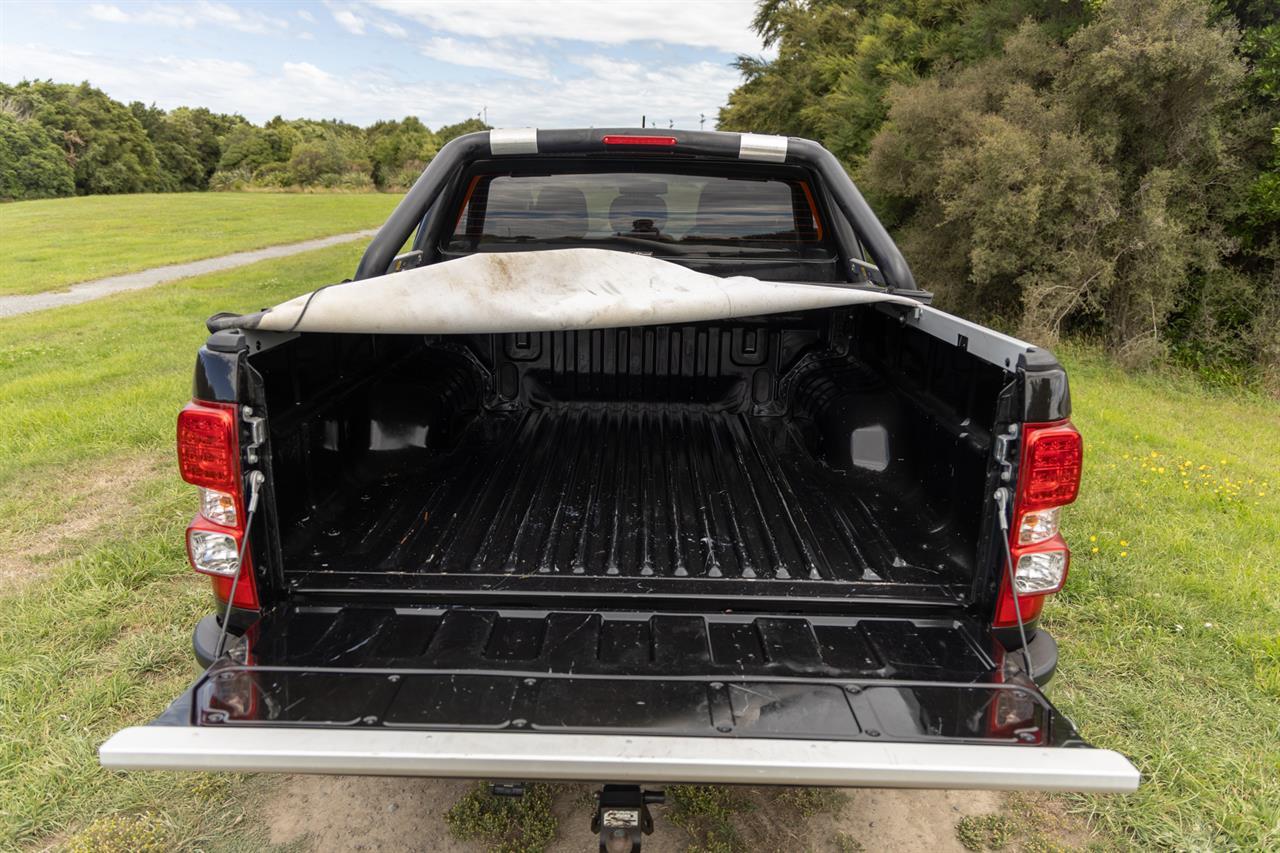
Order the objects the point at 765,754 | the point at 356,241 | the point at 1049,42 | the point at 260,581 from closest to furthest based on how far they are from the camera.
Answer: the point at 765,754 < the point at 260,581 < the point at 1049,42 < the point at 356,241

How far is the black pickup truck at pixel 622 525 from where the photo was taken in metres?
1.71

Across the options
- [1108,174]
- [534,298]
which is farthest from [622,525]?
[1108,174]

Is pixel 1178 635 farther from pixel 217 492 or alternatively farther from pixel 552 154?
pixel 217 492

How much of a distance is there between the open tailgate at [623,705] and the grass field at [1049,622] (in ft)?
3.08

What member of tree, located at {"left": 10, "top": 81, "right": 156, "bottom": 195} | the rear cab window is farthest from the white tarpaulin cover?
tree, located at {"left": 10, "top": 81, "right": 156, "bottom": 195}

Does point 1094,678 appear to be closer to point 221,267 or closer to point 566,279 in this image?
point 566,279

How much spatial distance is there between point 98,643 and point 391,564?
1892 millimetres

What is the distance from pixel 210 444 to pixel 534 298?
3.07 ft

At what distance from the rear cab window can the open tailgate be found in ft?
6.59

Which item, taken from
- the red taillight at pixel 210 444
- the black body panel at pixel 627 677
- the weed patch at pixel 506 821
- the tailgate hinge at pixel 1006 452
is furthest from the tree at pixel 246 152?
the tailgate hinge at pixel 1006 452

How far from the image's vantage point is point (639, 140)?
3.07 metres

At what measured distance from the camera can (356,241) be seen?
883 inches

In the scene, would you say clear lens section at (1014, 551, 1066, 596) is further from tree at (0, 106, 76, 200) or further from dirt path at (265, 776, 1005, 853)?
tree at (0, 106, 76, 200)

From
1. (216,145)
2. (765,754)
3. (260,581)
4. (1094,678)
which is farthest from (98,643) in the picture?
(216,145)
